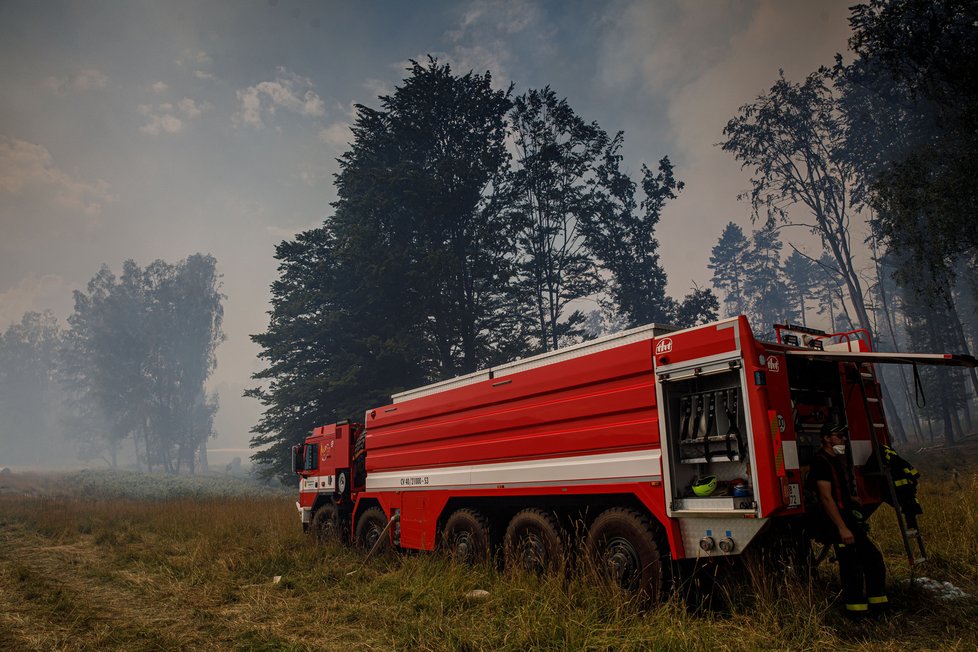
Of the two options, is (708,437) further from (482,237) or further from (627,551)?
(482,237)

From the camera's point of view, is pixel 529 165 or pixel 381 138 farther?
pixel 529 165

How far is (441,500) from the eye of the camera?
9719 millimetres

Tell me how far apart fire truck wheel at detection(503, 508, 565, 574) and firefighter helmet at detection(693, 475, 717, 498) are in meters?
1.99

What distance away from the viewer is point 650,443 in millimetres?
6535

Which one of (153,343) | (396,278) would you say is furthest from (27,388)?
(396,278)

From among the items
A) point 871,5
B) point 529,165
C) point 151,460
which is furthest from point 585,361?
point 151,460

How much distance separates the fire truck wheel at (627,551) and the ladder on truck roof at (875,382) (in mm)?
2280

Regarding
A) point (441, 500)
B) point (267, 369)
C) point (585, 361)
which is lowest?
point (441, 500)

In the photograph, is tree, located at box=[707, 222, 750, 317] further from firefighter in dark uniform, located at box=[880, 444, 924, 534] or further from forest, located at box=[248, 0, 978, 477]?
firefighter in dark uniform, located at box=[880, 444, 924, 534]

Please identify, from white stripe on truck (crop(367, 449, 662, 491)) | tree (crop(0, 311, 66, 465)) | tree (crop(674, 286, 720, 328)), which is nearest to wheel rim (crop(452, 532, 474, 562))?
white stripe on truck (crop(367, 449, 662, 491))

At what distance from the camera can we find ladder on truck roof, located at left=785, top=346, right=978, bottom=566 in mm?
5441

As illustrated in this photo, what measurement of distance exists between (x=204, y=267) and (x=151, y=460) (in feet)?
84.3

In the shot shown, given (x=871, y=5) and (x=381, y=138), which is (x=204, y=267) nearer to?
(x=381, y=138)

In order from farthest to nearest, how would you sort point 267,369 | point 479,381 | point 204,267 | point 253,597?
point 204,267 < point 267,369 < point 479,381 < point 253,597
